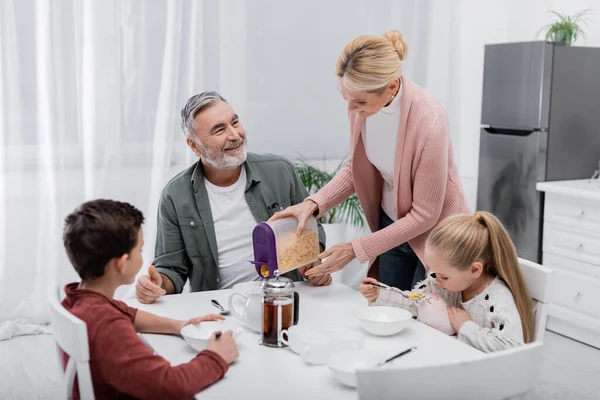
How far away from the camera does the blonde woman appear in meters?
2.03

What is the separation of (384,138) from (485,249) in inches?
20.7

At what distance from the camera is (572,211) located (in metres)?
3.61

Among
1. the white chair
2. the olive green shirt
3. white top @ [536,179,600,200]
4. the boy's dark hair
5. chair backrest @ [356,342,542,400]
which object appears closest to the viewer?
chair backrest @ [356,342,542,400]

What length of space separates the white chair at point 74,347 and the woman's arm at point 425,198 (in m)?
0.92

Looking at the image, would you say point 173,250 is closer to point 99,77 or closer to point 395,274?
point 395,274

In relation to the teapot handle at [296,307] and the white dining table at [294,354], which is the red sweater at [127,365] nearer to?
the white dining table at [294,354]

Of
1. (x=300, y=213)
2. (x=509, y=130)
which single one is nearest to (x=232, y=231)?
(x=300, y=213)

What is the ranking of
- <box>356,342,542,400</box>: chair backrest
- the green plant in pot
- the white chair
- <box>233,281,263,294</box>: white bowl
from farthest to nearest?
the green plant in pot < <box>233,281,263,294</box>: white bowl < the white chair < <box>356,342,542,400</box>: chair backrest

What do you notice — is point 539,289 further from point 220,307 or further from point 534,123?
point 534,123

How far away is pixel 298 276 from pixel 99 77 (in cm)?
177

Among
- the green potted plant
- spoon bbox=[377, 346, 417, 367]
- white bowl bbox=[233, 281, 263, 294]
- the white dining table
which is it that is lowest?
the white dining table

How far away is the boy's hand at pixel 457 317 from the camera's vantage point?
1.86 m

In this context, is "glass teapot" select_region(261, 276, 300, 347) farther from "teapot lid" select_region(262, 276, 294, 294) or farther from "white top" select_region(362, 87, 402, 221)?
"white top" select_region(362, 87, 402, 221)

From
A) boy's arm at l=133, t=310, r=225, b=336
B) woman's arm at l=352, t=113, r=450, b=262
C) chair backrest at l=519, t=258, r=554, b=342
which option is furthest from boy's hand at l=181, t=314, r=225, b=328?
chair backrest at l=519, t=258, r=554, b=342
